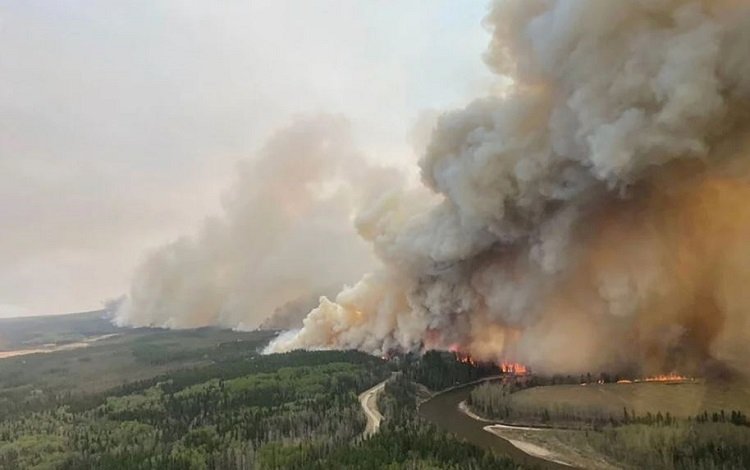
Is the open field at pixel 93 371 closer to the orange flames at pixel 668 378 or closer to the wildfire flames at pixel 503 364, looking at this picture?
the wildfire flames at pixel 503 364

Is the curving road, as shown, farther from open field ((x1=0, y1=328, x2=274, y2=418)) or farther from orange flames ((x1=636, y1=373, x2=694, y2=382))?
open field ((x1=0, y1=328, x2=274, y2=418))

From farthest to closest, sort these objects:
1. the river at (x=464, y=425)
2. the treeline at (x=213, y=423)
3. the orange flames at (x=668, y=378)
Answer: the orange flames at (x=668, y=378) < the treeline at (x=213, y=423) < the river at (x=464, y=425)

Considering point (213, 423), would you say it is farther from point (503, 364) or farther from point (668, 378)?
point (668, 378)

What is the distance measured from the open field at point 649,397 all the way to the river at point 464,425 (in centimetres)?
872

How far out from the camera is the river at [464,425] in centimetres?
7256

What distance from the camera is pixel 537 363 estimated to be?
351 ft

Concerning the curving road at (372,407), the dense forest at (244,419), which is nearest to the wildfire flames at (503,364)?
the dense forest at (244,419)

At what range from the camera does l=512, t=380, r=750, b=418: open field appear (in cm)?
7893

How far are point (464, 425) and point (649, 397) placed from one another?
2418cm

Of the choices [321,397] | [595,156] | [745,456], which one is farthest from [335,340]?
[745,456]

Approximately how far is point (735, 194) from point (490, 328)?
55489 millimetres

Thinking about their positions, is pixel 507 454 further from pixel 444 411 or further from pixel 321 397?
pixel 321 397

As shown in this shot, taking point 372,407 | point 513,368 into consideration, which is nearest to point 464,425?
point 372,407

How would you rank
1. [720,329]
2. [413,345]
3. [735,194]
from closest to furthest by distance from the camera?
[735,194], [720,329], [413,345]
